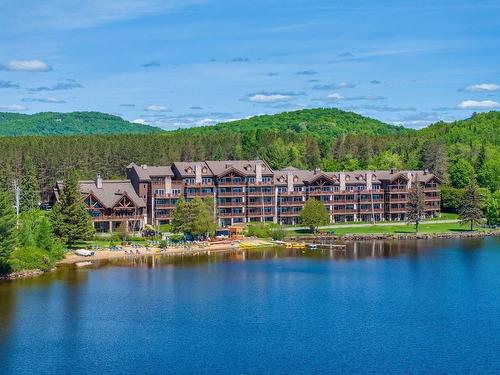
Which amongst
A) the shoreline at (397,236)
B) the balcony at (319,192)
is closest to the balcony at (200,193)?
the shoreline at (397,236)

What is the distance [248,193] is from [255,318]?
59566 millimetres

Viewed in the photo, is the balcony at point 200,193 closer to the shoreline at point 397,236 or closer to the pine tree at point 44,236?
the shoreline at point 397,236

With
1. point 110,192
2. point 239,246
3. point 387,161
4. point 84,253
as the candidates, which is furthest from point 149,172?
point 387,161

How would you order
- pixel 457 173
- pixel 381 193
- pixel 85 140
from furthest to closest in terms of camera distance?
pixel 85 140 → pixel 457 173 → pixel 381 193

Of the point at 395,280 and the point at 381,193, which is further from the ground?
the point at 381,193

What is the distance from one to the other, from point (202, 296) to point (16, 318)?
17.1m

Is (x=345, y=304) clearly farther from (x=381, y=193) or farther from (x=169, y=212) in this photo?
(x=381, y=193)

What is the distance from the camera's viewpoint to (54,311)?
65688 mm

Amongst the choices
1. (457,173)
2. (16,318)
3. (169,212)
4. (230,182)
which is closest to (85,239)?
(169,212)

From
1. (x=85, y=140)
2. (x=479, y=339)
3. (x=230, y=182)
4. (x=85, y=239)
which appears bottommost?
(x=479, y=339)

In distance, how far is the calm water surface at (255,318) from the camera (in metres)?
52.8

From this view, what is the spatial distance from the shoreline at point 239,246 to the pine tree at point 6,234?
1939mm

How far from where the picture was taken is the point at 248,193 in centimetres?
12300

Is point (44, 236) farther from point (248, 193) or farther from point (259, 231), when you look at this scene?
point (248, 193)
